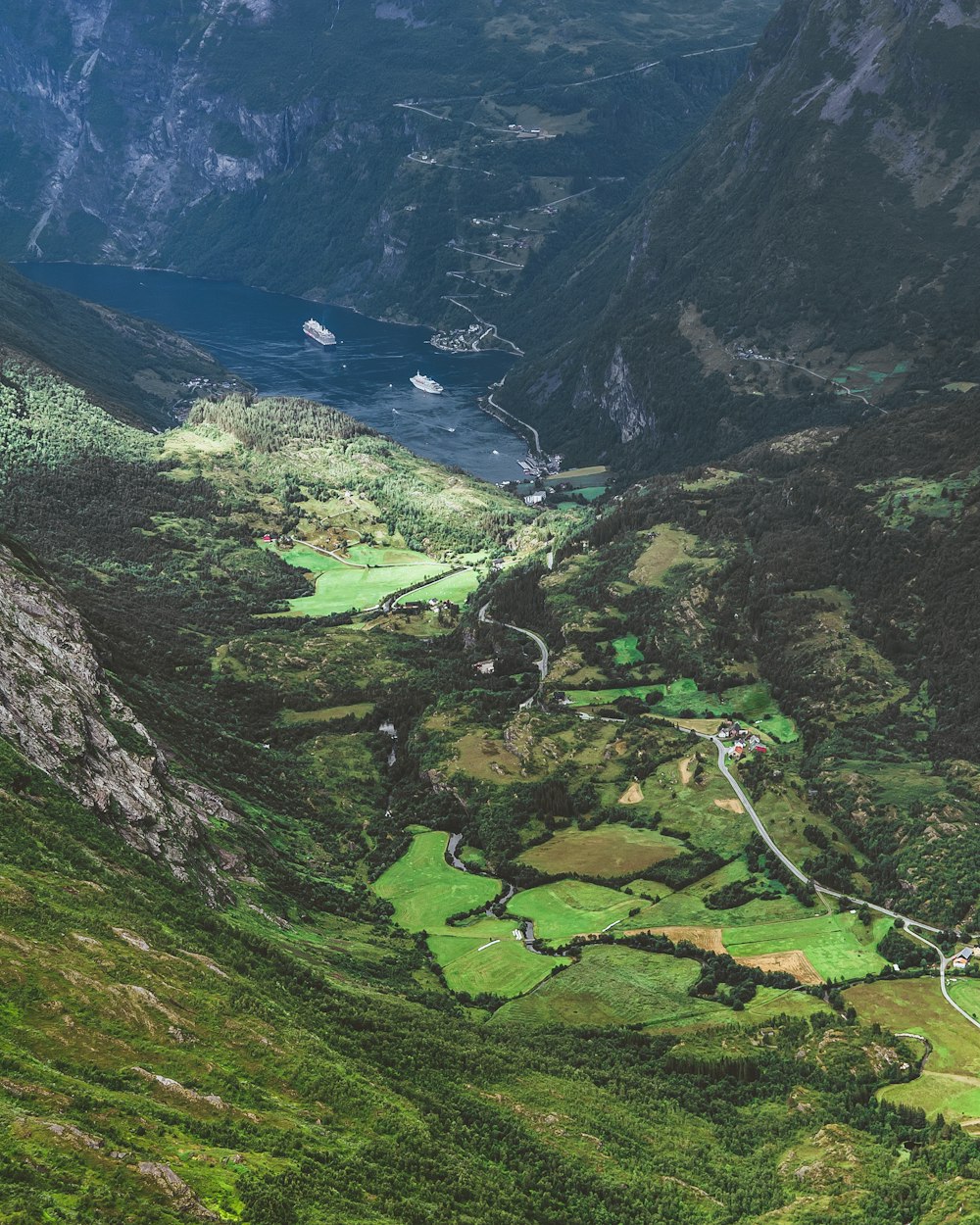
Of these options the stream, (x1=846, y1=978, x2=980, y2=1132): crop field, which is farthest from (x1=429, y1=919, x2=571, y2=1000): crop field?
(x1=846, y1=978, x2=980, y2=1132): crop field

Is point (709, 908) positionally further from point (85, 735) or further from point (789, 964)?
point (85, 735)

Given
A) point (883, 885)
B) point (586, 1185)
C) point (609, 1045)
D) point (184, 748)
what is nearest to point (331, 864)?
point (184, 748)

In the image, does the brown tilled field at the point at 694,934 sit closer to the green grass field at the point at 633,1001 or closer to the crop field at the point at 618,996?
the crop field at the point at 618,996

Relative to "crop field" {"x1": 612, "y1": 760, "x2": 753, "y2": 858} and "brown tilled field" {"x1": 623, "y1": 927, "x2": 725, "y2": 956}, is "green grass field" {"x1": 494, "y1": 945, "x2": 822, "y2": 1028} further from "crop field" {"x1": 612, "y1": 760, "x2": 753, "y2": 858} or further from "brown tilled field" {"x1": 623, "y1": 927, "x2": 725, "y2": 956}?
"crop field" {"x1": 612, "y1": 760, "x2": 753, "y2": 858}

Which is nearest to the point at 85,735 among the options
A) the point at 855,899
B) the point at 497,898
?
the point at 497,898

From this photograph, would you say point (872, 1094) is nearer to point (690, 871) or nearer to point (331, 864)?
point (690, 871)

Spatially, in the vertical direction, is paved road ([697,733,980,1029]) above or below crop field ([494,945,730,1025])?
above

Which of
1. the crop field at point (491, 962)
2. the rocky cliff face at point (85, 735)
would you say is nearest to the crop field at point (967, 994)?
the crop field at point (491, 962)
